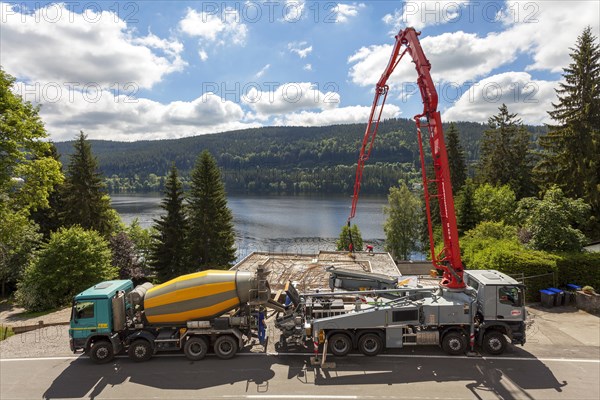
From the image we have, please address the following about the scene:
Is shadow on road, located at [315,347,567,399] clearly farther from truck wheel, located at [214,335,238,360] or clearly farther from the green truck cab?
the green truck cab

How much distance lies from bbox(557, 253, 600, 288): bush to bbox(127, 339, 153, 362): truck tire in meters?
22.0

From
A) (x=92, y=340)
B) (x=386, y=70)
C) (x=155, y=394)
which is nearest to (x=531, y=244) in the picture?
(x=386, y=70)

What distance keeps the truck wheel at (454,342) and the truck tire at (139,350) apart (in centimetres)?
1105

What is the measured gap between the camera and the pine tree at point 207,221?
39.3m

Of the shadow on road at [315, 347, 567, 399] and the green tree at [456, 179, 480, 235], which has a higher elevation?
the green tree at [456, 179, 480, 235]

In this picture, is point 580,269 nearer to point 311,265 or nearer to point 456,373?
point 456,373

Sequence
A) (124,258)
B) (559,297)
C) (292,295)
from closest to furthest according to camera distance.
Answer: (292,295) → (559,297) → (124,258)

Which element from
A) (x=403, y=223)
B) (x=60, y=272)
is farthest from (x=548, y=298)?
(x=403, y=223)

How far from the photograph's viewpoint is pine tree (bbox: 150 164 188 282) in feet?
125

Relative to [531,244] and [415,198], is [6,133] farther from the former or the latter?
[415,198]

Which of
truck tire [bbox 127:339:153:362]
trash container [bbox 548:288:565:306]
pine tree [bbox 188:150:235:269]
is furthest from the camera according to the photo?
pine tree [bbox 188:150:235:269]

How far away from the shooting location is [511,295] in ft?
45.8

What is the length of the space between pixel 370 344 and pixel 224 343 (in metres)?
5.49

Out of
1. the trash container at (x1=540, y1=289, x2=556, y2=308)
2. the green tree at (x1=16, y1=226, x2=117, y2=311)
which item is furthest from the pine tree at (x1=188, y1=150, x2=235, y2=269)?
the trash container at (x1=540, y1=289, x2=556, y2=308)
